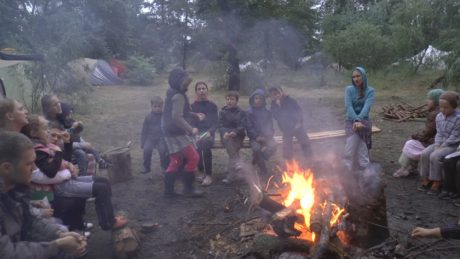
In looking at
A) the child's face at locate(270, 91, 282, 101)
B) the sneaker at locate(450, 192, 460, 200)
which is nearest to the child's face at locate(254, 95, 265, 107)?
the child's face at locate(270, 91, 282, 101)

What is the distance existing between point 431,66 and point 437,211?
1607 centimetres

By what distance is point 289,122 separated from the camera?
22.6 feet

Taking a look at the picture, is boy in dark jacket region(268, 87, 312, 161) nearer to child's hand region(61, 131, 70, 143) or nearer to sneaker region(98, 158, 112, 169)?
sneaker region(98, 158, 112, 169)

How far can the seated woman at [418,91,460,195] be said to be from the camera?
548cm

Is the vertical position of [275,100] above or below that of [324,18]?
below

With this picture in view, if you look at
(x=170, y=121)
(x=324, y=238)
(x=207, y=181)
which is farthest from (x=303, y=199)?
(x=207, y=181)

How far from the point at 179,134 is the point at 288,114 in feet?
7.59

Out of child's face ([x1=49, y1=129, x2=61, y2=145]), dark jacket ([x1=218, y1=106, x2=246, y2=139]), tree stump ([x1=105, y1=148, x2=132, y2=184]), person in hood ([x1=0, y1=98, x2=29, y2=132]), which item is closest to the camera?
person in hood ([x1=0, y1=98, x2=29, y2=132])

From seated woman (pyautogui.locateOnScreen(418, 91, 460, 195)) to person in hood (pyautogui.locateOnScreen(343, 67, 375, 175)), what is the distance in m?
0.98

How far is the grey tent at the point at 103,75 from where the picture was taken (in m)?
22.0

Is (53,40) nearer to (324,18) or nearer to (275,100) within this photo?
(275,100)

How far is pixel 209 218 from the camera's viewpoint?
16.3 feet

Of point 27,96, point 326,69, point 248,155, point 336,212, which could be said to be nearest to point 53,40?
point 27,96

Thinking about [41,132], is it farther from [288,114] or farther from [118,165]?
[288,114]
